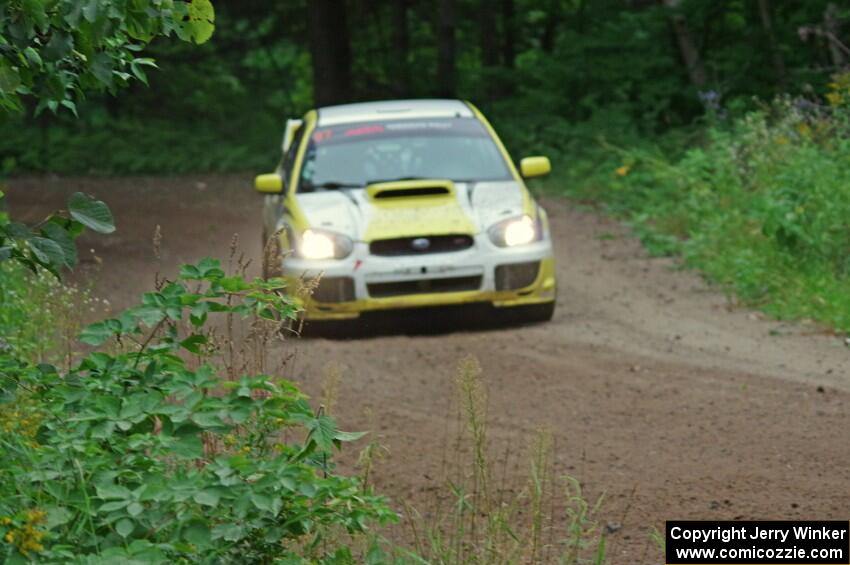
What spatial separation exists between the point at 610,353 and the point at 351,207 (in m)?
2.36

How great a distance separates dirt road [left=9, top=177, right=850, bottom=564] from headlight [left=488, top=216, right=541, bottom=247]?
0.64m

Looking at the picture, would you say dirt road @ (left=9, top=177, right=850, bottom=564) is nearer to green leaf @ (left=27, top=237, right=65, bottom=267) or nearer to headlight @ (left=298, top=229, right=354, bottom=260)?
headlight @ (left=298, top=229, right=354, bottom=260)

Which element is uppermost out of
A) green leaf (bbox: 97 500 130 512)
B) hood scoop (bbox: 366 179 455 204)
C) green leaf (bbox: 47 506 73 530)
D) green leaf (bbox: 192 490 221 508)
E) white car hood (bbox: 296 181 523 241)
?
green leaf (bbox: 192 490 221 508)

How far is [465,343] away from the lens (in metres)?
10.8

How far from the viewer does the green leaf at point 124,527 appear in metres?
4.36

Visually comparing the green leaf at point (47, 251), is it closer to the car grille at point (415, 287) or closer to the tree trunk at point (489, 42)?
the car grille at point (415, 287)

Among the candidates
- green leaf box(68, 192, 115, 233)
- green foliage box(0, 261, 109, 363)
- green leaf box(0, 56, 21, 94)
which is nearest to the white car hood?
green foliage box(0, 261, 109, 363)

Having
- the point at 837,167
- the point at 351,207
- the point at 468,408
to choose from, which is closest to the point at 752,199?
A: the point at 837,167

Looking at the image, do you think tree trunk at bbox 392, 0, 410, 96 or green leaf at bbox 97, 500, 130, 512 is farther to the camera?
tree trunk at bbox 392, 0, 410, 96

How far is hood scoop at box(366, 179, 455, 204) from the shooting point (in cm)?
1162

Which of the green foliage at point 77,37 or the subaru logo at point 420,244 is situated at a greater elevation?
the green foliage at point 77,37

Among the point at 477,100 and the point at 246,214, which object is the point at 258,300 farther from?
the point at 477,100

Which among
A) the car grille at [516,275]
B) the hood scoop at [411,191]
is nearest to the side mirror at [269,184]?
the hood scoop at [411,191]

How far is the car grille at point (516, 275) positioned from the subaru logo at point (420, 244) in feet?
1.81
